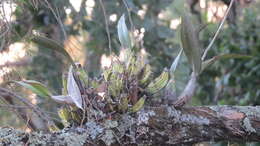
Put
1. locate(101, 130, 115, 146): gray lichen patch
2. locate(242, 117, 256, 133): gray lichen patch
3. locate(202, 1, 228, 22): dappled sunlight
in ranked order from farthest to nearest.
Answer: locate(202, 1, 228, 22): dappled sunlight < locate(242, 117, 256, 133): gray lichen patch < locate(101, 130, 115, 146): gray lichen patch

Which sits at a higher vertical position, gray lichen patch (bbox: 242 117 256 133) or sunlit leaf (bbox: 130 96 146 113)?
sunlit leaf (bbox: 130 96 146 113)

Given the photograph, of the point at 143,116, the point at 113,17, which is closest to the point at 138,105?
the point at 143,116

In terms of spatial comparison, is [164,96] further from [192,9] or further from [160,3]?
[192,9]

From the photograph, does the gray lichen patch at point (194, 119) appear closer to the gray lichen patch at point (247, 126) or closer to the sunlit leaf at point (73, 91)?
the gray lichen patch at point (247, 126)

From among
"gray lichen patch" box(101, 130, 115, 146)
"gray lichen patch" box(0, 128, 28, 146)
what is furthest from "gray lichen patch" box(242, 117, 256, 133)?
"gray lichen patch" box(0, 128, 28, 146)

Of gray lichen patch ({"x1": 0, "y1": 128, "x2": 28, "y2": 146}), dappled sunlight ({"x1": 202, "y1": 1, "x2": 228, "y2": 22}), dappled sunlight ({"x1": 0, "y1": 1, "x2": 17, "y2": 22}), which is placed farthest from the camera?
dappled sunlight ({"x1": 202, "y1": 1, "x2": 228, "y2": 22})

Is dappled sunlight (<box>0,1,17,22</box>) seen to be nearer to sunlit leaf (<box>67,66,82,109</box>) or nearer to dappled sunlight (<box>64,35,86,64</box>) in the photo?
dappled sunlight (<box>64,35,86,64</box>)
